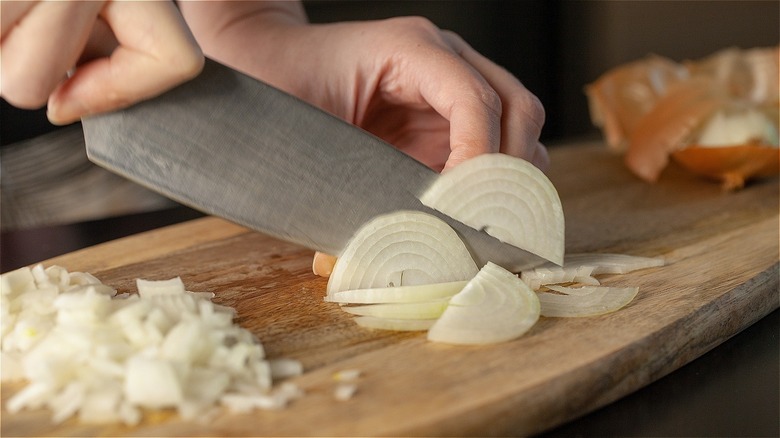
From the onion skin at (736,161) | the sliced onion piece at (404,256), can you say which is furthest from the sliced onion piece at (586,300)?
the onion skin at (736,161)

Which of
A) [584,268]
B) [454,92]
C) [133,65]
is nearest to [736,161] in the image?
[584,268]

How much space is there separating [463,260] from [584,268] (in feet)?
0.67

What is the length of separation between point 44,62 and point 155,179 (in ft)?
0.71

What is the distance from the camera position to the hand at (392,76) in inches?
46.8

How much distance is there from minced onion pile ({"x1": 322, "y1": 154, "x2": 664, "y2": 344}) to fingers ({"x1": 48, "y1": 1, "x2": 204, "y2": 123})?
13.4 inches

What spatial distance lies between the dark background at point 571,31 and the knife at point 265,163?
1.81 meters

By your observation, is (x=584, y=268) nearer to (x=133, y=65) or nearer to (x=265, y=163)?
(x=265, y=163)

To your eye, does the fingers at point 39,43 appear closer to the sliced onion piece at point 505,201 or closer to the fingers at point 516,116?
the sliced onion piece at point 505,201

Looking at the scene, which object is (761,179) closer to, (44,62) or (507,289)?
(507,289)

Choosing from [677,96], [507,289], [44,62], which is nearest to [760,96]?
[677,96]

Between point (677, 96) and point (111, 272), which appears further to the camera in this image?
point (677, 96)

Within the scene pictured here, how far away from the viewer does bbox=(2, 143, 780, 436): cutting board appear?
82 cm

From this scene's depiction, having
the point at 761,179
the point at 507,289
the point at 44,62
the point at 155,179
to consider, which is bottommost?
the point at 761,179

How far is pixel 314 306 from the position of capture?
1124mm
